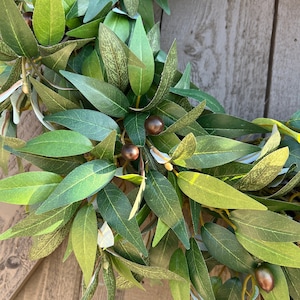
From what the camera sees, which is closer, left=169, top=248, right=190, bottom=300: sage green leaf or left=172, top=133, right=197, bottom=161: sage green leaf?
left=172, top=133, right=197, bottom=161: sage green leaf

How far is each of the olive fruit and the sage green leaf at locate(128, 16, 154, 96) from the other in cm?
31

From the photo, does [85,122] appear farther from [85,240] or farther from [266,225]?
[266,225]

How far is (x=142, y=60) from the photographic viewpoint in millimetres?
609

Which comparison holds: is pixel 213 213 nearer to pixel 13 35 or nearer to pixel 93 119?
pixel 93 119

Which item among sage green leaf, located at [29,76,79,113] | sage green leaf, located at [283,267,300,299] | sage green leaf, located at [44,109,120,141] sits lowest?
sage green leaf, located at [283,267,300,299]

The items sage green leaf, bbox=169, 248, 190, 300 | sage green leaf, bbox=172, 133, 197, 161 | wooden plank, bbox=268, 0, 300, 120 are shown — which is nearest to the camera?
sage green leaf, bbox=172, 133, 197, 161

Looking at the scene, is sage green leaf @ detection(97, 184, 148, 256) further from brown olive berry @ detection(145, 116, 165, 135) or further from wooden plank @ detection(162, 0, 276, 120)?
wooden plank @ detection(162, 0, 276, 120)

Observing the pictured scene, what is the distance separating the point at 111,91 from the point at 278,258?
0.32m

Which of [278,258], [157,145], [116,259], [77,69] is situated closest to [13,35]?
[77,69]

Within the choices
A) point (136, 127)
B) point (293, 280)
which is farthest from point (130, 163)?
point (293, 280)

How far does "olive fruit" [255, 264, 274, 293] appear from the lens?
2.00ft

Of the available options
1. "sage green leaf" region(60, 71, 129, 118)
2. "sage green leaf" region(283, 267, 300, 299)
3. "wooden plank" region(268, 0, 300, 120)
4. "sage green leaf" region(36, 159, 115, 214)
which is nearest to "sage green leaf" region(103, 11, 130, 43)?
"sage green leaf" region(60, 71, 129, 118)

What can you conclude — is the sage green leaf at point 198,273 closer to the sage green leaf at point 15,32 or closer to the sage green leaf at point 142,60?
the sage green leaf at point 142,60

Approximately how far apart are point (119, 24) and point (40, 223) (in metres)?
0.33
